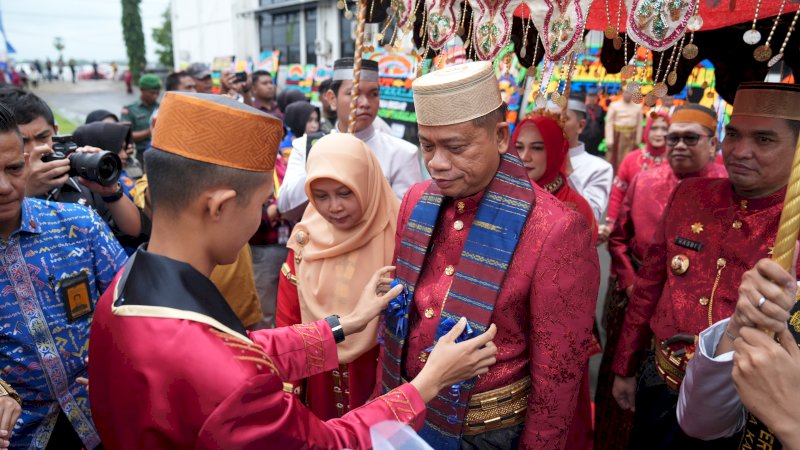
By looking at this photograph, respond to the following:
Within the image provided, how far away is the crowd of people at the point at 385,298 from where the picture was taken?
116 cm

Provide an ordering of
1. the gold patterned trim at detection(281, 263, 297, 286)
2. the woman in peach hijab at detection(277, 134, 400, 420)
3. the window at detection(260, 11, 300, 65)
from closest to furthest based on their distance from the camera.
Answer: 1. the woman in peach hijab at detection(277, 134, 400, 420)
2. the gold patterned trim at detection(281, 263, 297, 286)
3. the window at detection(260, 11, 300, 65)

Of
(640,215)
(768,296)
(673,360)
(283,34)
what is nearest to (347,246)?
(673,360)

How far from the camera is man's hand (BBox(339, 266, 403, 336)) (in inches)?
74.2

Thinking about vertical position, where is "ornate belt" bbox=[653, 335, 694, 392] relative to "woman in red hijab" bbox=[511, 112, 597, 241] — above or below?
below

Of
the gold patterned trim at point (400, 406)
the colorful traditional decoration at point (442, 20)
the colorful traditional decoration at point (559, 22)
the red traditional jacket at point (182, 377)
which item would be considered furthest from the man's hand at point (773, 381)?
the colorful traditional decoration at point (442, 20)

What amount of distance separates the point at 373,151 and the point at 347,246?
1.23 meters

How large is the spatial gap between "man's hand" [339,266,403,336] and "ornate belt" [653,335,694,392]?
1.14m

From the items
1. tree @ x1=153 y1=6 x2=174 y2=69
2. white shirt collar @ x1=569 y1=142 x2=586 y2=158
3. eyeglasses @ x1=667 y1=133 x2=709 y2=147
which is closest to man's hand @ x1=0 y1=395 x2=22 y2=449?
eyeglasses @ x1=667 y1=133 x2=709 y2=147

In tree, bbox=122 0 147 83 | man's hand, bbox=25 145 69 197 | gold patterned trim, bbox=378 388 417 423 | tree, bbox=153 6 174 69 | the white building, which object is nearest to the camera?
gold patterned trim, bbox=378 388 417 423

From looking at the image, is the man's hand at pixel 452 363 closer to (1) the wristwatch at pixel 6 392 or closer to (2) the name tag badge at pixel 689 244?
(2) the name tag badge at pixel 689 244

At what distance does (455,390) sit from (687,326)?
1.01 meters

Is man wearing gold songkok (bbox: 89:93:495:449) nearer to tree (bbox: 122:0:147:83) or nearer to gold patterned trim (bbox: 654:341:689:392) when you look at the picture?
gold patterned trim (bbox: 654:341:689:392)

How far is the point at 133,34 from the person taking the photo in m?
41.8

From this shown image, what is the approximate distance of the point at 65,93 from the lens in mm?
34156
